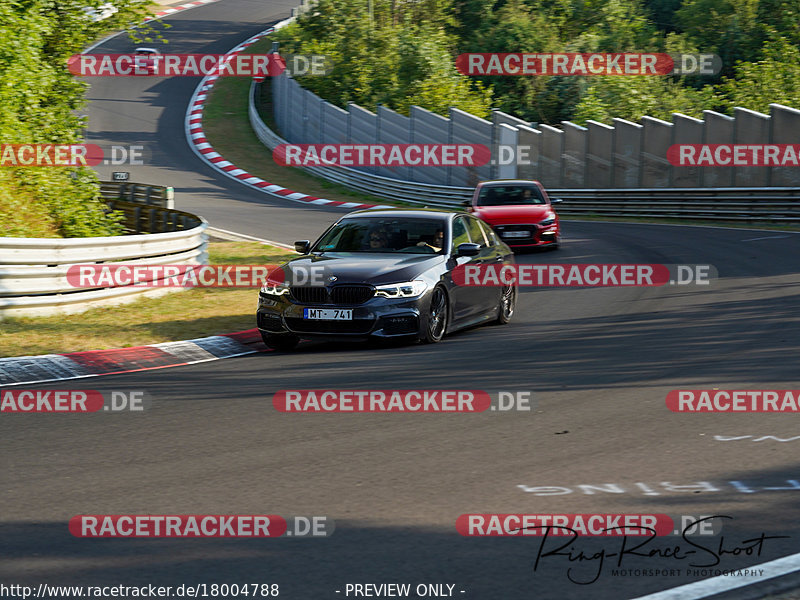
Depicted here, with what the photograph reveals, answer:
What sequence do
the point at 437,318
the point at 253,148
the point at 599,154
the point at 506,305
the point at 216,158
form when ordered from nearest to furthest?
1. the point at 437,318
2. the point at 506,305
3. the point at 599,154
4. the point at 216,158
5. the point at 253,148

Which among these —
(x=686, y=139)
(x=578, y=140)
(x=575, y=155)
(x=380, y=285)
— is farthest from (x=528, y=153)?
(x=380, y=285)

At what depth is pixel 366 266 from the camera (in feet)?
39.5

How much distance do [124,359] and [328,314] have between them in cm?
215

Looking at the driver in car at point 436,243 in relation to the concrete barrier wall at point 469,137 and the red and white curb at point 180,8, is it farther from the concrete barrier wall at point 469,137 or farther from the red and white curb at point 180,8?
the red and white curb at point 180,8

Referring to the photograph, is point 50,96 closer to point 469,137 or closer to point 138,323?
point 138,323

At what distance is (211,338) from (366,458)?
5.90 meters

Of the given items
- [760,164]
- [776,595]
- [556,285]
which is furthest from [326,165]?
[776,595]

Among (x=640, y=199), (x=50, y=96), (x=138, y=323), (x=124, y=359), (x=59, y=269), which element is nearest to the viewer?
(x=124, y=359)

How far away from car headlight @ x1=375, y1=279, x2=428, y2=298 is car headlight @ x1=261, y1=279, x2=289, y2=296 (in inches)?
40.6

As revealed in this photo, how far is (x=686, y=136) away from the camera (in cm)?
3294

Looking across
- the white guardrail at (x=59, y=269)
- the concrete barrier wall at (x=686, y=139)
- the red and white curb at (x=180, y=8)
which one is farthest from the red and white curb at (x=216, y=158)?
the white guardrail at (x=59, y=269)

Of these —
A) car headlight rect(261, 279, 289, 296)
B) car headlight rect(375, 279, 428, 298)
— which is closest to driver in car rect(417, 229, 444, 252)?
car headlight rect(375, 279, 428, 298)

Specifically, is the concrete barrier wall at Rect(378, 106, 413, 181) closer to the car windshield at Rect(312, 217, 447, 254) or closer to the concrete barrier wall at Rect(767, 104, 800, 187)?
the concrete barrier wall at Rect(767, 104, 800, 187)

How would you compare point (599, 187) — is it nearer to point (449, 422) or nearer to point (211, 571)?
point (449, 422)
